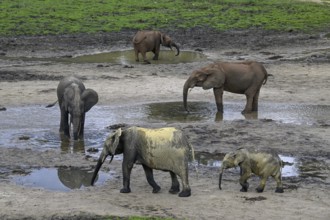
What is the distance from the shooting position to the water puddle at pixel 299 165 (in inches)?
606

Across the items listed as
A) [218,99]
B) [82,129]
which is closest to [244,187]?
[82,129]

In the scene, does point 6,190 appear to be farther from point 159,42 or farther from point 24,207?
point 159,42

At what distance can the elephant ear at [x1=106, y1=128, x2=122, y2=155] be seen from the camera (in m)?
13.8

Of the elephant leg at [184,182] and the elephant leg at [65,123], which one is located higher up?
the elephant leg at [184,182]

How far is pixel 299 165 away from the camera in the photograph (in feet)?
52.9

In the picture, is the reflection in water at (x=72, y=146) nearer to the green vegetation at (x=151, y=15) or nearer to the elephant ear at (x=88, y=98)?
the elephant ear at (x=88, y=98)

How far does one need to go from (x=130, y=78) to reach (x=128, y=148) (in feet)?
42.3

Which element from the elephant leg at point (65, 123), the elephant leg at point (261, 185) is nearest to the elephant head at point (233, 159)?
the elephant leg at point (261, 185)

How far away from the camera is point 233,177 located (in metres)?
15.1

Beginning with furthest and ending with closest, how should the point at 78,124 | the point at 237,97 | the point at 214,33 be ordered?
the point at 214,33
the point at 237,97
the point at 78,124

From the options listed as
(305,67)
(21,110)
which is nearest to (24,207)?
(21,110)

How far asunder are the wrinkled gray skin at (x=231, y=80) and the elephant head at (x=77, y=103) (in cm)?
378

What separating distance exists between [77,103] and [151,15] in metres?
25.3

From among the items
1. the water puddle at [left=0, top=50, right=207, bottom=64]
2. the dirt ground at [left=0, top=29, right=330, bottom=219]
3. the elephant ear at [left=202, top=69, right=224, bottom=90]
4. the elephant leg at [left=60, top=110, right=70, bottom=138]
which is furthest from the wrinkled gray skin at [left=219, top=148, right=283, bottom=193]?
the water puddle at [left=0, top=50, right=207, bottom=64]
